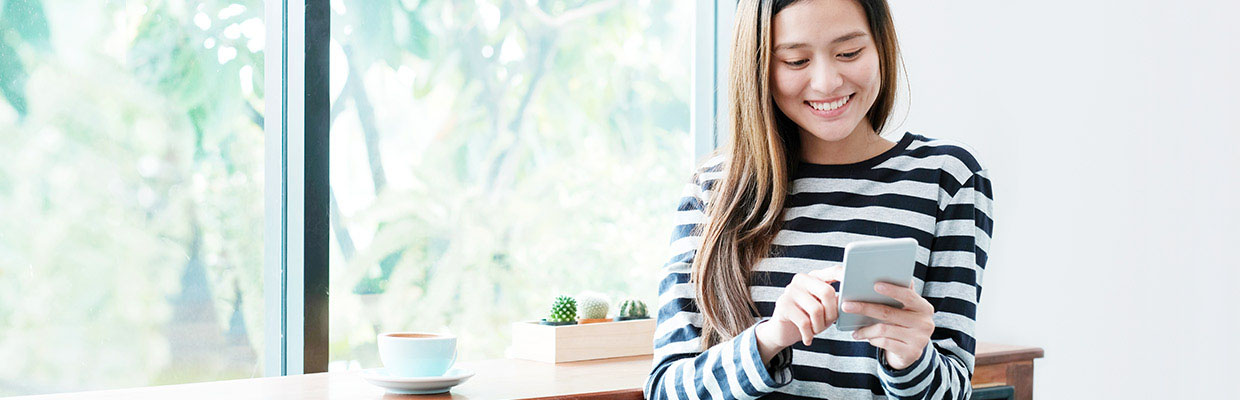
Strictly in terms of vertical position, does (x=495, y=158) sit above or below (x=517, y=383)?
above

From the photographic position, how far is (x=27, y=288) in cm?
160

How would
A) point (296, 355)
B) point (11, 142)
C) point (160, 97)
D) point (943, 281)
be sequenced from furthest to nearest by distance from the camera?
point (296, 355)
point (160, 97)
point (11, 142)
point (943, 281)

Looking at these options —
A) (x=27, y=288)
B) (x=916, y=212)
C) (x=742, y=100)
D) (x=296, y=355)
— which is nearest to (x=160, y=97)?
(x=27, y=288)

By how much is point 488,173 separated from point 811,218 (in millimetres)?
1008

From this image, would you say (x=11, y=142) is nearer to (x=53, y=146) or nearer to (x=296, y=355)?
(x=53, y=146)

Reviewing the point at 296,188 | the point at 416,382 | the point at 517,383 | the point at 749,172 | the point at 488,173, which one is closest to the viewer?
the point at 749,172

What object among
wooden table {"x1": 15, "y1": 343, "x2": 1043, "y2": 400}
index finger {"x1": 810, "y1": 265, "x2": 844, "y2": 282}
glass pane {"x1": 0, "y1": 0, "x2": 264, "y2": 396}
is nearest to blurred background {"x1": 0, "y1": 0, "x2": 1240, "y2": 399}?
glass pane {"x1": 0, "y1": 0, "x2": 264, "y2": 396}

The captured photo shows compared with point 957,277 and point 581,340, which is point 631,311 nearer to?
point 581,340

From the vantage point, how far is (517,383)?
1.52 m

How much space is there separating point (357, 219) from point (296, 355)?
26 cm

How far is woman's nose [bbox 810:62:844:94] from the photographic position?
109 cm

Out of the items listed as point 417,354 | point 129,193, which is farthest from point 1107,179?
point 129,193

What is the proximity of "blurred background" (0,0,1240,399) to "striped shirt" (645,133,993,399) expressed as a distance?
354 millimetres

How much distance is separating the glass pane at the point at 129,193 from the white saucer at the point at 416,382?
47 centimetres
